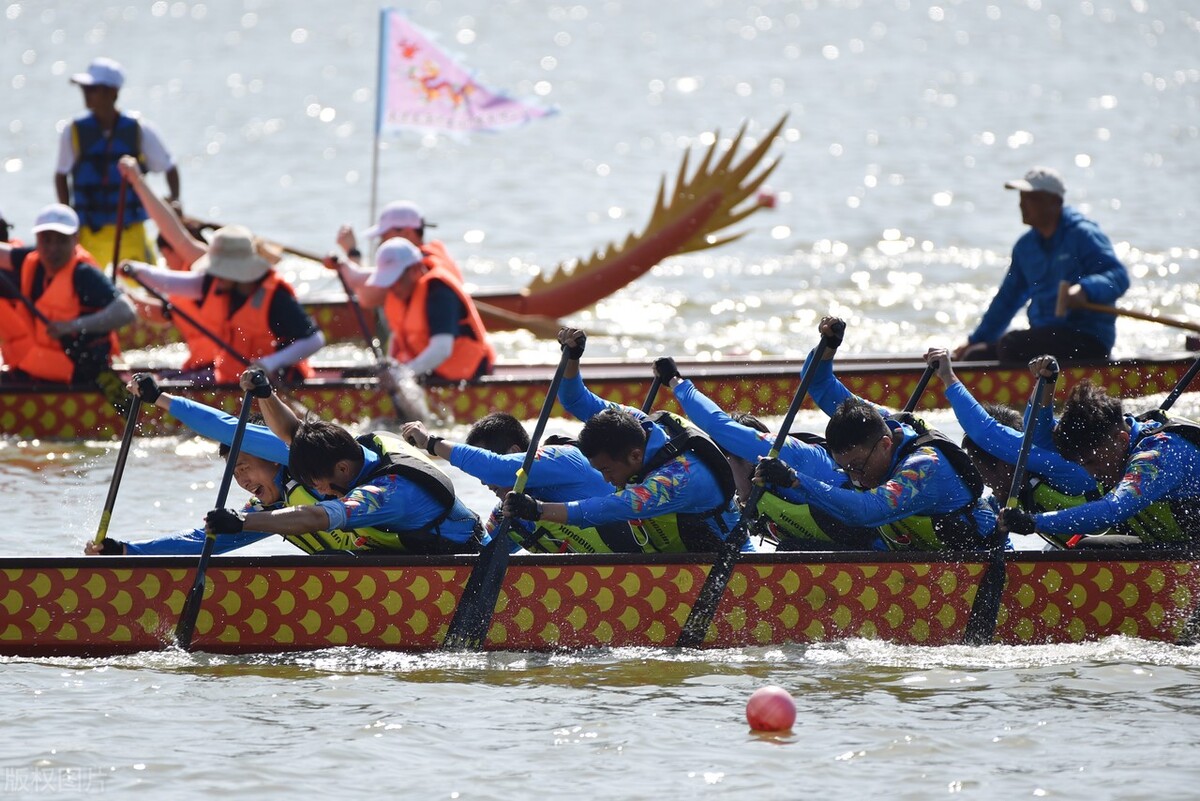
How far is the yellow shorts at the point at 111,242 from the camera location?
44.7ft

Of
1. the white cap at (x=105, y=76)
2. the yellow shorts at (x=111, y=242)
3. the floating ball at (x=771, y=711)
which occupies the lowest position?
the floating ball at (x=771, y=711)

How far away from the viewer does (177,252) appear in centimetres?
1248

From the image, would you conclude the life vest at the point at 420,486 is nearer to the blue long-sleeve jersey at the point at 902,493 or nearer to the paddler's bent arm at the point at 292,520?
Answer: the paddler's bent arm at the point at 292,520

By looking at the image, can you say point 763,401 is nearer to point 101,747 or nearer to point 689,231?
point 689,231

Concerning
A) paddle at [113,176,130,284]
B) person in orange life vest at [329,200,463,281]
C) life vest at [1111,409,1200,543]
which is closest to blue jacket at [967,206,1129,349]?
person in orange life vest at [329,200,463,281]

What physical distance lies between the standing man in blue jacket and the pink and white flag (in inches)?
170

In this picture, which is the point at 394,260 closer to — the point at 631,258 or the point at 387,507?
the point at 631,258

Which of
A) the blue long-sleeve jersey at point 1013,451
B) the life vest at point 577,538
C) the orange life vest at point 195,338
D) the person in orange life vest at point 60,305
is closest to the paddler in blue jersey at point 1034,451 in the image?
the blue long-sleeve jersey at point 1013,451

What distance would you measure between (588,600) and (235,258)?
183 inches

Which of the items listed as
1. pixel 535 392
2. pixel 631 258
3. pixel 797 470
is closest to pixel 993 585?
pixel 797 470

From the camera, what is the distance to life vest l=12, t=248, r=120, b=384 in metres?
11.4

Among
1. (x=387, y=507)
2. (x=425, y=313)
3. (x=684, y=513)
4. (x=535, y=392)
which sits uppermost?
(x=425, y=313)

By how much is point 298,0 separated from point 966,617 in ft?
130

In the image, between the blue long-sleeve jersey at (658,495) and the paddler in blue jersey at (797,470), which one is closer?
the blue long-sleeve jersey at (658,495)
